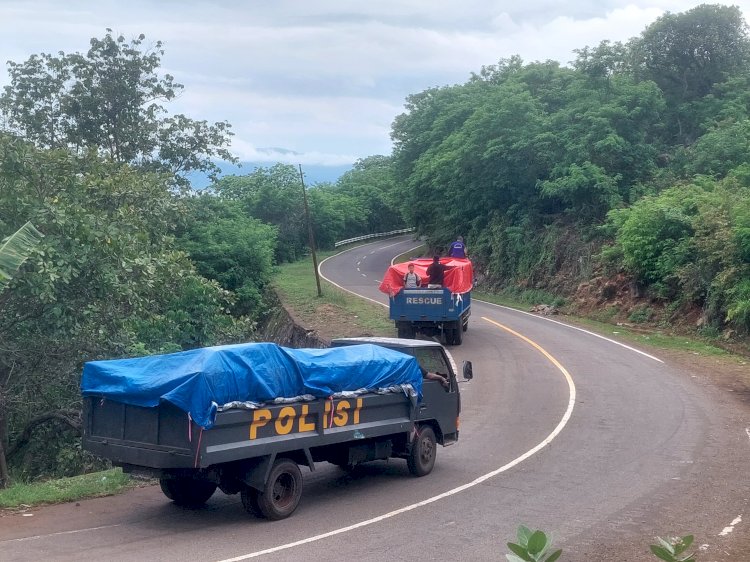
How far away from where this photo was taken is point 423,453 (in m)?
12.7

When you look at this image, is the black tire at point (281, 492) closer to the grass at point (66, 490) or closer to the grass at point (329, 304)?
the grass at point (66, 490)

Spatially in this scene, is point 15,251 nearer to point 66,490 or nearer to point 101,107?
point 66,490

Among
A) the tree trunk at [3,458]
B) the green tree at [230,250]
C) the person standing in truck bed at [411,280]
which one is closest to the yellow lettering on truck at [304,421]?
the tree trunk at [3,458]

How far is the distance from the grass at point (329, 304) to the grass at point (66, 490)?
1621 cm

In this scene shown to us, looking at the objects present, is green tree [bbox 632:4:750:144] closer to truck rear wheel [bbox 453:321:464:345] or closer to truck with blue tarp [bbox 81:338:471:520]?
truck rear wheel [bbox 453:321:464:345]

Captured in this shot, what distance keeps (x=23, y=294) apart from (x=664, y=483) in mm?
10710

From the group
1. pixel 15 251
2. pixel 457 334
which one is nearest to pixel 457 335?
pixel 457 334

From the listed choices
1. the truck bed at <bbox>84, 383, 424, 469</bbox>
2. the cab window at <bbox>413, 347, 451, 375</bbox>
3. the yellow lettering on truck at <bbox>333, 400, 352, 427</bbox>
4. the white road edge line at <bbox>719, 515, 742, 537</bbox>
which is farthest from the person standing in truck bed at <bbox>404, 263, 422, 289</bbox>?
the white road edge line at <bbox>719, 515, 742, 537</bbox>

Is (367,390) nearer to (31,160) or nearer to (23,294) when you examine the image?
(23,294)

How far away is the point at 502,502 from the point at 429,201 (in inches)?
1685

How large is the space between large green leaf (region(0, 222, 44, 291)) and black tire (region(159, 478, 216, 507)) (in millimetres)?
3740

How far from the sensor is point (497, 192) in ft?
149

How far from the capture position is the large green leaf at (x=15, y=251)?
12266mm

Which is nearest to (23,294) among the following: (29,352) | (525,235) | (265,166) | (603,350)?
(29,352)
